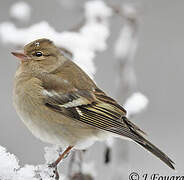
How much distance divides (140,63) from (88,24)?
4.08 m

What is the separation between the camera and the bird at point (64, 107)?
11.2ft

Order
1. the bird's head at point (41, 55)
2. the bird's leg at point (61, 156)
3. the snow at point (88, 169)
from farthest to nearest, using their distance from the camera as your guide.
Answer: the bird's head at point (41, 55), the snow at point (88, 169), the bird's leg at point (61, 156)

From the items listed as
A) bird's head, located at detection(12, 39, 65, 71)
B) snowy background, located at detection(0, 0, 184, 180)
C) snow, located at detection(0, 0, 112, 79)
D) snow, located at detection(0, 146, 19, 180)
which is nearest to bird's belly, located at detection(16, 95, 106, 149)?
snowy background, located at detection(0, 0, 184, 180)

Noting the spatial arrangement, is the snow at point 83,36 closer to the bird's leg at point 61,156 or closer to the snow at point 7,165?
the bird's leg at point 61,156

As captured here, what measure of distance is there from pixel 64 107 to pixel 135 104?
577 millimetres

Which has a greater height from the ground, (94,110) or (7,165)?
(94,110)

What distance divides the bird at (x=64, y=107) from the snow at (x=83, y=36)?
0.18 metres

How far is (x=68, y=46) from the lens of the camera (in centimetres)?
402

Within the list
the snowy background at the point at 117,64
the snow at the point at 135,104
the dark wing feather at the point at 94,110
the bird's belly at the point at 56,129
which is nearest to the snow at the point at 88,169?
the snowy background at the point at 117,64

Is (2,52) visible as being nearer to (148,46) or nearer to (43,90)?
(148,46)

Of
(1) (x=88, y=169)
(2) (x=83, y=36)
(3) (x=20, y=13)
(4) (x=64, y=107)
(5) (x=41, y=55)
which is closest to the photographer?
(1) (x=88, y=169)

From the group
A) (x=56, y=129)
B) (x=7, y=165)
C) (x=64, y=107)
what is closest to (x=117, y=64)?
(x=64, y=107)

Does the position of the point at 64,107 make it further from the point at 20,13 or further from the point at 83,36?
the point at 20,13

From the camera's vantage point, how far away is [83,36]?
4.09m
